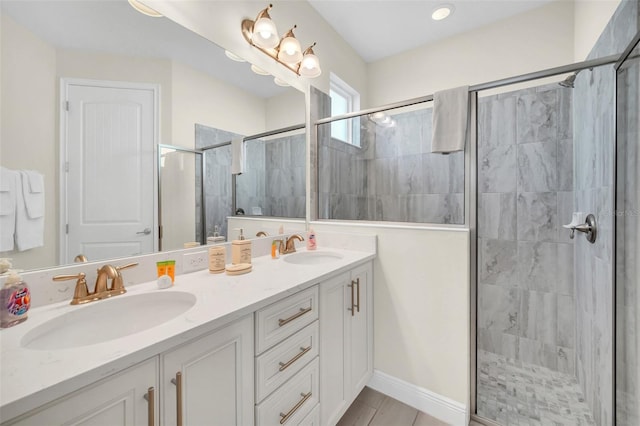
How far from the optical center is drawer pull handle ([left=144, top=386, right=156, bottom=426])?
62 centimetres

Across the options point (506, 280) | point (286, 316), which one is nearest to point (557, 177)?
point (506, 280)

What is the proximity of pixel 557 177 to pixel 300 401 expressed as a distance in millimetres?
2325

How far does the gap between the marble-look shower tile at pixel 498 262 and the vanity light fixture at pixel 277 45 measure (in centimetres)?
197

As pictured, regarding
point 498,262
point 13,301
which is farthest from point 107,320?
point 498,262

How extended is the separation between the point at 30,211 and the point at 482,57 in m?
3.09

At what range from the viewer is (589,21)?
1.60m

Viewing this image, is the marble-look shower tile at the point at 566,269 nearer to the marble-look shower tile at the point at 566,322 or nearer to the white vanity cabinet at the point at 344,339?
the marble-look shower tile at the point at 566,322

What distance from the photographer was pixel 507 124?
2146mm

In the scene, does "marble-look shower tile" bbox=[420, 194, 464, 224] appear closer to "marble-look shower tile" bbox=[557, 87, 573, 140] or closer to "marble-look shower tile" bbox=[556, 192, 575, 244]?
"marble-look shower tile" bbox=[556, 192, 575, 244]

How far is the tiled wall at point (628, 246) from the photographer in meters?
1.00

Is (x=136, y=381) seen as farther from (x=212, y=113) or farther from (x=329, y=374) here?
(x=212, y=113)

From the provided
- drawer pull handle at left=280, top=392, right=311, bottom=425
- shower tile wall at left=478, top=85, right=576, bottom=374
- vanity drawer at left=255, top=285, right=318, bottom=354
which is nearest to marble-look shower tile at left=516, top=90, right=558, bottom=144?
shower tile wall at left=478, top=85, right=576, bottom=374

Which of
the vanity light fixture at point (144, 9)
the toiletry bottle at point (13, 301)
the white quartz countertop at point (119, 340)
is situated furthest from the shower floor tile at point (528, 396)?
the vanity light fixture at point (144, 9)

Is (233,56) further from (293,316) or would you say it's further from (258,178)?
(293,316)
